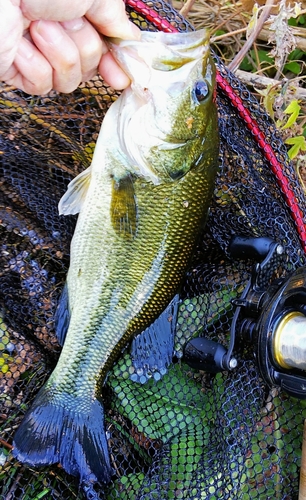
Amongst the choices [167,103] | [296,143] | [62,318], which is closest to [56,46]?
[167,103]

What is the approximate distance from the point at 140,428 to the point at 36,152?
1.32 meters

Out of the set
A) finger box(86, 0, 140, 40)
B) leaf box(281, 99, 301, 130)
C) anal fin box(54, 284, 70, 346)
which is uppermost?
finger box(86, 0, 140, 40)

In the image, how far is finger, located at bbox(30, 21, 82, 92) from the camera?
61.9 inches

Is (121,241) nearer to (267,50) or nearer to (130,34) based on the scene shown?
(130,34)

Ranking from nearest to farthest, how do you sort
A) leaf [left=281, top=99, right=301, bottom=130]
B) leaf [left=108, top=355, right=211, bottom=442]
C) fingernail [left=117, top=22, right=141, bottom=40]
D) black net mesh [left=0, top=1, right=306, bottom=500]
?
fingernail [left=117, top=22, right=141, bottom=40] → black net mesh [left=0, top=1, right=306, bottom=500] → leaf [left=108, top=355, right=211, bottom=442] → leaf [left=281, top=99, right=301, bottom=130]

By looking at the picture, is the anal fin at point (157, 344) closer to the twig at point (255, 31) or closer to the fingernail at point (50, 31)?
the fingernail at point (50, 31)

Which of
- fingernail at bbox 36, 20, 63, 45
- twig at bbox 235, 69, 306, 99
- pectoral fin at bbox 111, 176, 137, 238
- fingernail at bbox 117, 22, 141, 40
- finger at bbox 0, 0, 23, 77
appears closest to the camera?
finger at bbox 0, 0, 23, 77

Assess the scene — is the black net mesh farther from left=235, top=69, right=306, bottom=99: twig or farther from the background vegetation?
left=235, top=69, right=306, bottom=99: twig

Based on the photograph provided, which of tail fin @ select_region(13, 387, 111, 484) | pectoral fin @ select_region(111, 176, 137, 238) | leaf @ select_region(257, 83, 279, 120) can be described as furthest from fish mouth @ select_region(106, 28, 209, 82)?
tail fin @ select_region(13, 387, 111, 484)

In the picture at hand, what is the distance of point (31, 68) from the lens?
1642mm

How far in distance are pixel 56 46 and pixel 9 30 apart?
161mm

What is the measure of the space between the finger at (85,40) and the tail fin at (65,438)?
1287mm

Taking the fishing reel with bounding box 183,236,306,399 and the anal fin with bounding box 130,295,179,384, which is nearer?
the fishing reel with bounding box 183,236,306,399

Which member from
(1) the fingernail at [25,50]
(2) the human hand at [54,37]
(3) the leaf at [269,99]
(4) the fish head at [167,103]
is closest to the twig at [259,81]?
(3) the leaf at [269,99]
